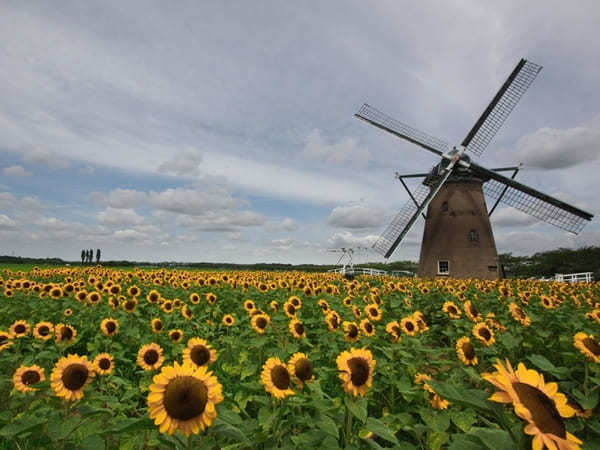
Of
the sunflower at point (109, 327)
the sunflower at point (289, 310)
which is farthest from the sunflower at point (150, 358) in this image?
the sunflower at point (289, 310)

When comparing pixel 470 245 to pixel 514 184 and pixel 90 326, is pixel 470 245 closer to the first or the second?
pixel 514 184

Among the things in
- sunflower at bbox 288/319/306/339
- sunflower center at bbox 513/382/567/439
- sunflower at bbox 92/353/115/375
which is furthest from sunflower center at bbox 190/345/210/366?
sunflower center at bbox 513/382/567/439

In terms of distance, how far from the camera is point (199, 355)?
354 cm

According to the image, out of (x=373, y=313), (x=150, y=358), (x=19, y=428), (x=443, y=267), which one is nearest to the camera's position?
(x=19, y=428)

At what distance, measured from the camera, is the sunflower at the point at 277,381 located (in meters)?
2.83

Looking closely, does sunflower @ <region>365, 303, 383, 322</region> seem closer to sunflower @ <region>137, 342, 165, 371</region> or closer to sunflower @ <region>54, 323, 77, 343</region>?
sunflower @ <region>137, 342, 165, 371</region>

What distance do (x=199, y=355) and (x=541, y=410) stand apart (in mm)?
2977

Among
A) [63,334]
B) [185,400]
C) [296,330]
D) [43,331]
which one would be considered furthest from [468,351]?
[43,331]

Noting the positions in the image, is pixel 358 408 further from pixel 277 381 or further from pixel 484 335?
pixel 484 335

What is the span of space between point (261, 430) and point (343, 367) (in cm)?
83

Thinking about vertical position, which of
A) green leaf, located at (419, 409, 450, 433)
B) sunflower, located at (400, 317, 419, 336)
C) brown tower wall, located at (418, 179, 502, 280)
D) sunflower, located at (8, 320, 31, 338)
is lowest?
green leaf, located at (419, 409, 450, 433)

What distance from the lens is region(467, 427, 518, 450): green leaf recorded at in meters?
1.31

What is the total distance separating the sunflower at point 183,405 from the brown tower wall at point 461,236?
24361mm

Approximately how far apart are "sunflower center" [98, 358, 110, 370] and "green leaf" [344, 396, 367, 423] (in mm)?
2992
